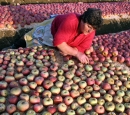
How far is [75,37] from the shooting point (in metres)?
3.60

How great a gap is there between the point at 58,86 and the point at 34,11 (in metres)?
4.36

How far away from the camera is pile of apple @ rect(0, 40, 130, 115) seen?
254 cm

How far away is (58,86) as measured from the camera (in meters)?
2.82

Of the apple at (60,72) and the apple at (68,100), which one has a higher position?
the apple at (60,72)

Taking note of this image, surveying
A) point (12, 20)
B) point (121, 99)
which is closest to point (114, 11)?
point (12, 20)

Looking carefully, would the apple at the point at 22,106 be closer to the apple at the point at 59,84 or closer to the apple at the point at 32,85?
the apple at the point at 32,85

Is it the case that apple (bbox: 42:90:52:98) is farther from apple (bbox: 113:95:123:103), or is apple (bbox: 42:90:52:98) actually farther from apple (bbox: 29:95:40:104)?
apple (bbox: 113:95:123:103)

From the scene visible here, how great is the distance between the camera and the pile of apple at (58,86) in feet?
8.32

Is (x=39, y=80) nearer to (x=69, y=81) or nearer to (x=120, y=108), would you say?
(x=69, y=81)

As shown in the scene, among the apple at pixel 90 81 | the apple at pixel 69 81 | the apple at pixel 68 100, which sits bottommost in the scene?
the apple at pixel 68 100

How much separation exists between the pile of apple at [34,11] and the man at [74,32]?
7.24 feet

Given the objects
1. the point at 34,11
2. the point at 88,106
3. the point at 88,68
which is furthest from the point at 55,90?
the point at 34,11

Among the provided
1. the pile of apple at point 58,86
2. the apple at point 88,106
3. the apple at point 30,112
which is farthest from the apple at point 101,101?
the apple at point 30,112

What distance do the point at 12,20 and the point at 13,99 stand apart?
154 inches
